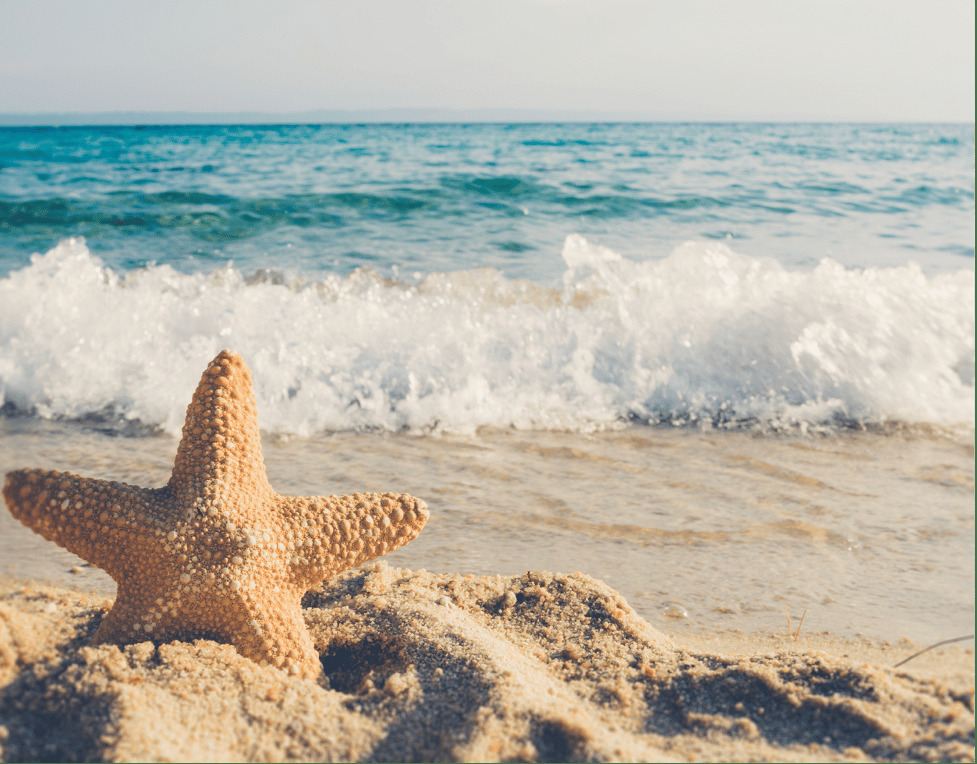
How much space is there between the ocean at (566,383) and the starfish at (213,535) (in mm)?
993

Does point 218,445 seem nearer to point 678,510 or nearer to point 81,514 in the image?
point 81,514

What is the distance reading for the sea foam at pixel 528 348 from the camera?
188 inches

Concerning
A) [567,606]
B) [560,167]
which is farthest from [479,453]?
[560,167]

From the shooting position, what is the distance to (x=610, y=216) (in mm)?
10945

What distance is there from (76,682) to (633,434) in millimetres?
3334

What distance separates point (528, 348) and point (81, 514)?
3929mm

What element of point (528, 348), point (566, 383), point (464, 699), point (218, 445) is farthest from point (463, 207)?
point (464, 699)

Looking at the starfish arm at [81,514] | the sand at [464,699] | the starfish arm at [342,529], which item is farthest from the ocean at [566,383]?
the starfish arm at [81,514]

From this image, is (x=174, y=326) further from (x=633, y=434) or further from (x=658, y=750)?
(x=658, y=750)

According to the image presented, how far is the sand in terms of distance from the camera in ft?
5.77

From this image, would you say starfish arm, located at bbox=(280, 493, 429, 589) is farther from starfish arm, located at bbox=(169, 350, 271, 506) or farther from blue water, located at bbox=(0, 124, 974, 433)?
blue water, located at bbox=(0, 124, 974, 433)

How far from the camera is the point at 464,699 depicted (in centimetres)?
196

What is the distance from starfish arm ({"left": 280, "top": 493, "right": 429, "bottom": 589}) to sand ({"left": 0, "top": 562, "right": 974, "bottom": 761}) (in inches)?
12.2

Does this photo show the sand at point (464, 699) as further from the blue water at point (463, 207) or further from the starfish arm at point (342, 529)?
the blue water at point (463, 207)
